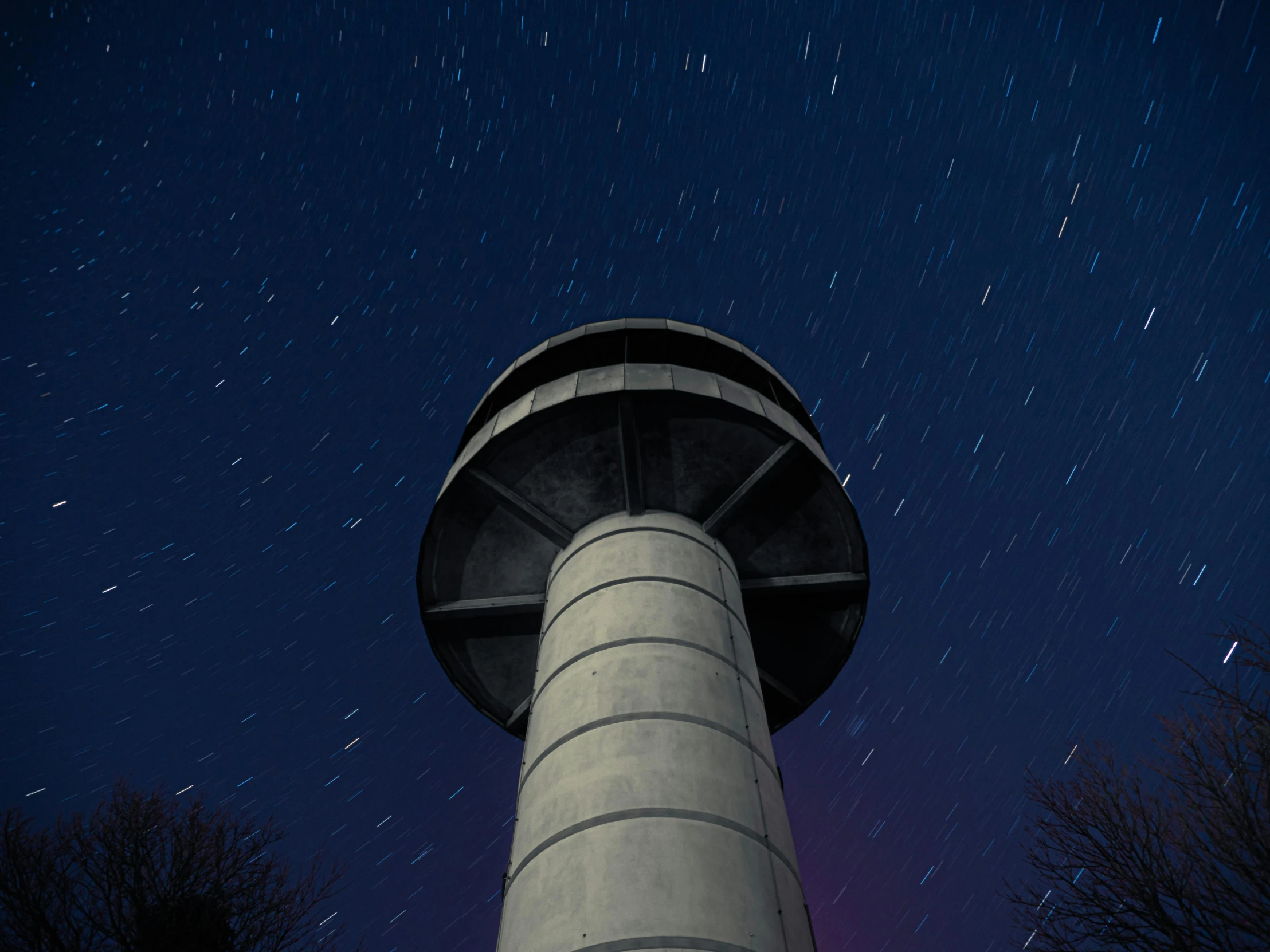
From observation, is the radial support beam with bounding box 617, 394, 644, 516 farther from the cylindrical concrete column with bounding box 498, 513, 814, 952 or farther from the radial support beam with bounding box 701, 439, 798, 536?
the radial support beam with bounding box 701, 439, 798, 536

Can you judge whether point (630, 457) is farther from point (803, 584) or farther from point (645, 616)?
point (803, 584)

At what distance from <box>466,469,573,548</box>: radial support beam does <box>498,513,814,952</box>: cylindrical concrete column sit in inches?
48.2

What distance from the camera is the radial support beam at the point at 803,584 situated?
10.4 meters

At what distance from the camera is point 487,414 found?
40.0 feet

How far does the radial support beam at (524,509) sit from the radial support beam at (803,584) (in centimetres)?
240

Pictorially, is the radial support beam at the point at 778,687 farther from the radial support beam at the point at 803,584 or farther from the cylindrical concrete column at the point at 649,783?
the cylindrical concrete column at the point at 649,783

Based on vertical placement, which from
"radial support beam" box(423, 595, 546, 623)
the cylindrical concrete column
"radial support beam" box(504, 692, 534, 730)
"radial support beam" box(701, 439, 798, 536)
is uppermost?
"radial support beam" box(701, 439, 798, 536)

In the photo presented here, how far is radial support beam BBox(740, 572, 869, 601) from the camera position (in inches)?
408

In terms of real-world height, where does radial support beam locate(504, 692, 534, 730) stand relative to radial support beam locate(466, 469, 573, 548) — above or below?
below

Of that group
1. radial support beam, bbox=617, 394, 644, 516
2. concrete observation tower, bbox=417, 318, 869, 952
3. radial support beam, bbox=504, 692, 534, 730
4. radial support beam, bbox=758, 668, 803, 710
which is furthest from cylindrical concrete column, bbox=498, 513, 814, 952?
radial support beam, bbox=758, 668, 803, 710

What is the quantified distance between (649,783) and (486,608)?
4.89 m

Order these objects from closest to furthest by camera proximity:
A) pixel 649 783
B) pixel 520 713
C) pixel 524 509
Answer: pixel 649 783
pixel 524 509
pixel 520 713

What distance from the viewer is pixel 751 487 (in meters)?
9.87

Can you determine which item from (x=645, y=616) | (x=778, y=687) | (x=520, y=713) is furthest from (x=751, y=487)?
(x=520, y=713)
